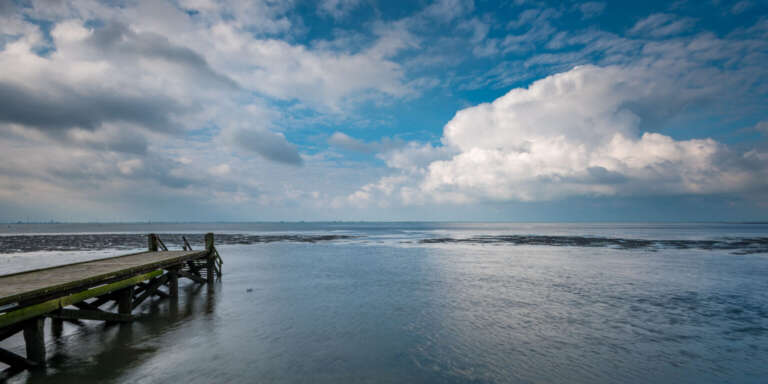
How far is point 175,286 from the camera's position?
19000 mm

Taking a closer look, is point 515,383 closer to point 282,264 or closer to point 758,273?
point 282,264

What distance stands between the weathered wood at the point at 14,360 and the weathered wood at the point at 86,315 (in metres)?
1.15

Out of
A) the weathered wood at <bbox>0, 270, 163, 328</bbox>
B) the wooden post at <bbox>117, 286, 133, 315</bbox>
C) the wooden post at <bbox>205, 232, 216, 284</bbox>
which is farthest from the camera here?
the wooden post at <bbox>205, 232, 216, 284</bbox>

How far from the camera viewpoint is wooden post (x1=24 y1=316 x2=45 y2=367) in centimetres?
954

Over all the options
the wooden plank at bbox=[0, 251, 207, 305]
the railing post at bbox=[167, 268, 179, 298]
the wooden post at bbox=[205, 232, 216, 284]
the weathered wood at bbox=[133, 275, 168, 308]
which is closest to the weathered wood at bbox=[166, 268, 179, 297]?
the railing post at bbox=[167, 268, 179, 298]

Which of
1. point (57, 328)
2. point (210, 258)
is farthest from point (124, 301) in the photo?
point (210, 258)

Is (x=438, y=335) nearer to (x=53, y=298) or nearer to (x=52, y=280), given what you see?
(x=53, y=298)

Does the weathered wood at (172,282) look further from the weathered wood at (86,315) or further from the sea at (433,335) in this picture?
the weathered wood at (86,315)

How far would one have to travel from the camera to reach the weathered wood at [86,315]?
1039 centimetres

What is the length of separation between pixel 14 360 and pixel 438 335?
493 inches

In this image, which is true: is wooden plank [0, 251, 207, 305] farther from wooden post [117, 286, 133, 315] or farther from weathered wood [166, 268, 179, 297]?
weathered wood [166, 268, 179, 297]

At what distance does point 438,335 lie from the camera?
12859 millimetres

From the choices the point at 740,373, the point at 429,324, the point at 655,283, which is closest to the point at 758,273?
the point at 655,283

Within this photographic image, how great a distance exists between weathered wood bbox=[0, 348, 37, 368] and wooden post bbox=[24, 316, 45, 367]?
12 cm
